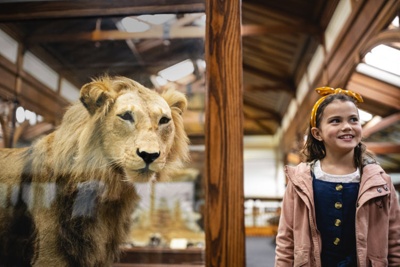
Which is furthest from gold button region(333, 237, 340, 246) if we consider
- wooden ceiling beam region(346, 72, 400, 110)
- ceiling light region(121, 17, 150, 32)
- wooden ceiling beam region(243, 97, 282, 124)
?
wooden ceiling beam region(243, 97, 282, 124)

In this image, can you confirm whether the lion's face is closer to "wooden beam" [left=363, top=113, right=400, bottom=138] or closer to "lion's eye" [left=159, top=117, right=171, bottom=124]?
"lion's eye" [left=159, top=117, right=171, bottom=124]

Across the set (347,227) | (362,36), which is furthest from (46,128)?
(362,36)

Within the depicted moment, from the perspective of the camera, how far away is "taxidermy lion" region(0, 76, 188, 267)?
4.13 ft

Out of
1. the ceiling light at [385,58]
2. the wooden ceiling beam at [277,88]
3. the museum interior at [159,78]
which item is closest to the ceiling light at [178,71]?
the museum interior at [159,78]

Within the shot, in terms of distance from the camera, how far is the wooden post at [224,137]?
119 centimetres

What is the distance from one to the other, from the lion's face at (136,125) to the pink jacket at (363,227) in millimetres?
453

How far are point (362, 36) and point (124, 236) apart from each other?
80.0 inches

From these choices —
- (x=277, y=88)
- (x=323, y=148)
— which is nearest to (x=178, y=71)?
(x=323, y=148)

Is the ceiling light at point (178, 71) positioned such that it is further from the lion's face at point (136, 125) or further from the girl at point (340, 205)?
the girl at point (340, 205)

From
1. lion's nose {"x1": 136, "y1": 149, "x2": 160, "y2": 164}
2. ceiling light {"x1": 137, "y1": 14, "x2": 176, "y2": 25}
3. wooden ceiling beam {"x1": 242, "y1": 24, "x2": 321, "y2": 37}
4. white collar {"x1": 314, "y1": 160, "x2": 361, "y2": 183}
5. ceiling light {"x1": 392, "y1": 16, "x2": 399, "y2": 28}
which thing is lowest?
white collar {"x1": 314, "y1": 160, "x2": 361, "y2": 183}

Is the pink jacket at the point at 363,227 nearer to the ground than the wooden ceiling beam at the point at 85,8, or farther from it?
nearer to the ground

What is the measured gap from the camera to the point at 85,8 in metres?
1.44

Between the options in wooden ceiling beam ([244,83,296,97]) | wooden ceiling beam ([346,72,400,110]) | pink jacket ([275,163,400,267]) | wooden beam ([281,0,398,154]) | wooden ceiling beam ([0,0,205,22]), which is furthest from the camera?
wooden ceiling beam ([244,83,296,97])

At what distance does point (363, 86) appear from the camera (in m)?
2.66
